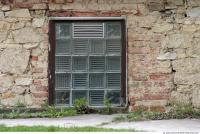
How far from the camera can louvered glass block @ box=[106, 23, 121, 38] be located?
9.31 meters

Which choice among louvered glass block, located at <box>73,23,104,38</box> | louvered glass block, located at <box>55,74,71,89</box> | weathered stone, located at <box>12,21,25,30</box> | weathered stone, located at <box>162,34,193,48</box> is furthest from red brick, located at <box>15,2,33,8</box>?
weathered stone, located at <box>162,34,193,48</box>

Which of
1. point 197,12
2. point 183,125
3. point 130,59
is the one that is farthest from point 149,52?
point 183,125

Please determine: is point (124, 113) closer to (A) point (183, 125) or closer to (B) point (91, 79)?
(B) point (91, 79)

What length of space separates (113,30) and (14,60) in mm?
1722

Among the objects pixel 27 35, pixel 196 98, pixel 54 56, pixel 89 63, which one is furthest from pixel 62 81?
pixel 196 98

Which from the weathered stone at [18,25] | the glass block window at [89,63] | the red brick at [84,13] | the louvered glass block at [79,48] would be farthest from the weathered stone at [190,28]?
the weathered stone at [18,25]

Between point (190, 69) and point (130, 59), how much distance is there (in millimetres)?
1003

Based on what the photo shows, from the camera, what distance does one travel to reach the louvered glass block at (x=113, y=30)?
9.31 meters

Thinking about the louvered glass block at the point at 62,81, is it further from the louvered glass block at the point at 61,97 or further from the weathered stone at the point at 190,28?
the weathered stone at the point at 190,28

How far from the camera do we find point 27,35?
9234 millimetres

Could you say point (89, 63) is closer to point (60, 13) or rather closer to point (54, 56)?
point (54, 56)

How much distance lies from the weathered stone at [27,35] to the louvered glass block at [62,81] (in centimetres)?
70

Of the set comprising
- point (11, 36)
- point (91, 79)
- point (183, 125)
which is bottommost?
point (183, 125)

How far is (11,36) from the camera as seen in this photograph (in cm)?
924
